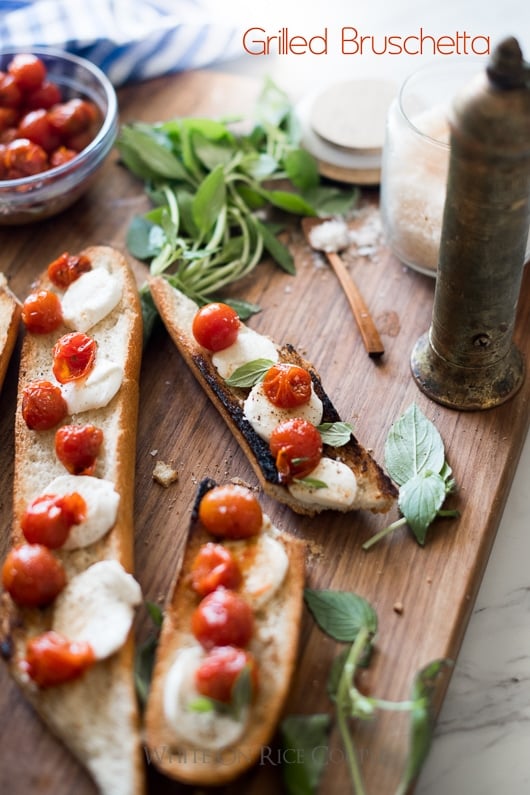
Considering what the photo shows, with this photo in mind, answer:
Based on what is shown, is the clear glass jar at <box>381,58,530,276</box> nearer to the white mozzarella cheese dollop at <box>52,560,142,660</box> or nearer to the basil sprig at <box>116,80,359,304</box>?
the basil sprig at <box>116,80,359,304</box>

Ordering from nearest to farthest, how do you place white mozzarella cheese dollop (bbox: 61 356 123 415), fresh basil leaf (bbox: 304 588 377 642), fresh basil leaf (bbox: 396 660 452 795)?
fresh basil leaf (bbox: 396 660 452 795), fresh basil leaf (bbox: 304 588 377 642), white mozzarella cheese dollop (bbox: 61 356 123 415)

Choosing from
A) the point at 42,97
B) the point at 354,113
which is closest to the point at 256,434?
the point at 354,113

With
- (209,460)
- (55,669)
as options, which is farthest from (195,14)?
(55,669)

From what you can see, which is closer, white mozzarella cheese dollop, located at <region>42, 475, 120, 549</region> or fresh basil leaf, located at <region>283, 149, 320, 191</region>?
white mozzarella cheese dollop, located at <region>42, 475, 120, 549</region>

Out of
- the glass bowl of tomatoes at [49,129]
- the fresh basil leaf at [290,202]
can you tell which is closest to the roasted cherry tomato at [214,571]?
the fresh basil leaf at [290,202]

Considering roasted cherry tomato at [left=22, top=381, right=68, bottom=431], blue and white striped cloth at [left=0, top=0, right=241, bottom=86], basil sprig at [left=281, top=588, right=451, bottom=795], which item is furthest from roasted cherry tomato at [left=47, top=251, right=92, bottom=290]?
basil sprig at [left=281, top=588, right=451, bottom=795]

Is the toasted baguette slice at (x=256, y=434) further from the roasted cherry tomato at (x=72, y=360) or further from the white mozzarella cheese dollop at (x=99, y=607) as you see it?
the white mozzarella cheese dollop at (x=99, y=607)
